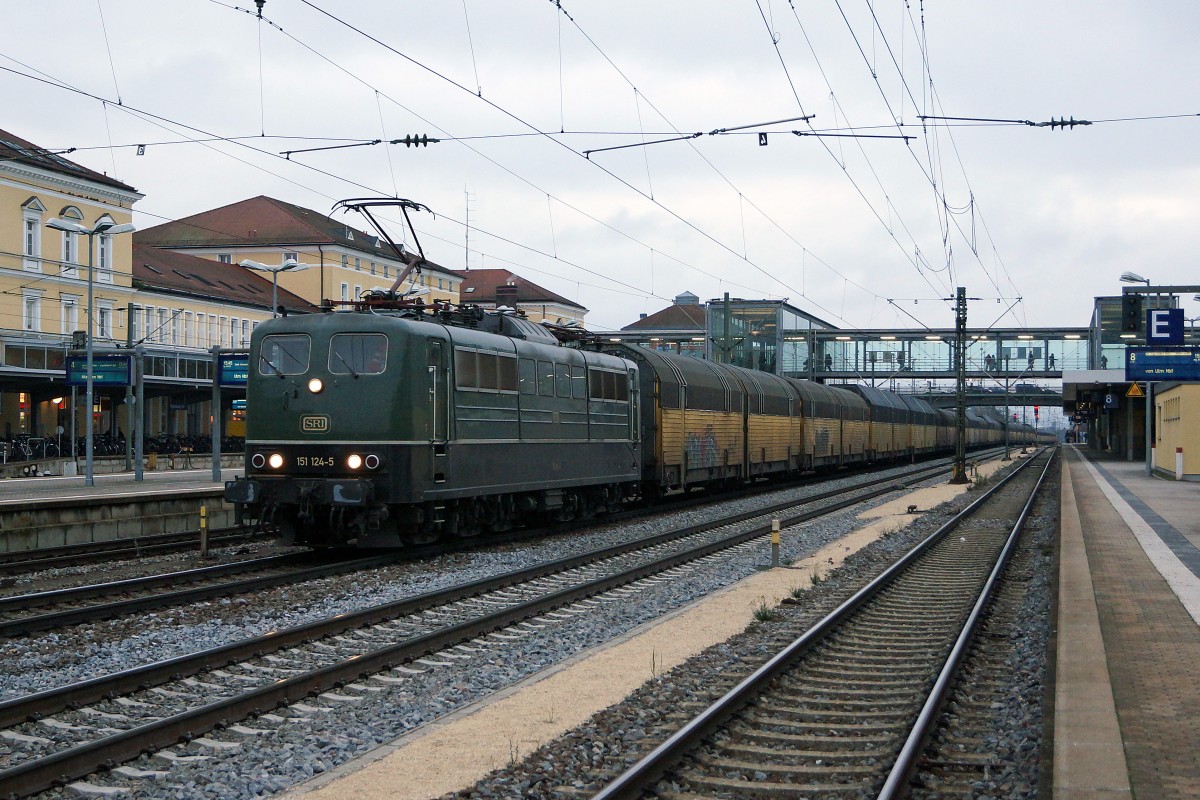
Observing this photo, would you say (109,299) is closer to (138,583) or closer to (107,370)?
(107,370)

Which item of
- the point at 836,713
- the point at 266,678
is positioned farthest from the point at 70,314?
the point at 836,713

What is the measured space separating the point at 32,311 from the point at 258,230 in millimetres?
28734

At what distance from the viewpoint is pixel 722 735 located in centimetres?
781

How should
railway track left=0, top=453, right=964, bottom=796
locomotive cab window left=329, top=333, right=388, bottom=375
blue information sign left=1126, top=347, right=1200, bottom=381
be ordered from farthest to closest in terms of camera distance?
blue information sign left=1126, top=347, right=1200, bottom=381 → locomotive cab window left=329, top=333, right=388, bottom=375 → railway track left=0, top=453, right=964, bottom=796

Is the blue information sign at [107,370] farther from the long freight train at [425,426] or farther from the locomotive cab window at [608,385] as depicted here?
the locomotive cab window at [608,385]

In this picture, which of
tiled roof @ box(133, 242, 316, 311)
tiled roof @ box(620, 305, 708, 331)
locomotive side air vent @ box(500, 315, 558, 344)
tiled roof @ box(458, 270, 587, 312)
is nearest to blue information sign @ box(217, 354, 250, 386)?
locomotive side air vent @ box(500, 315, 558, 344)

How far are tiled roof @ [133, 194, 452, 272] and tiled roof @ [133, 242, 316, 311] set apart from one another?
421 centimetres

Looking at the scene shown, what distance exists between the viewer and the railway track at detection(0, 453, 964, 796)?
289 inches

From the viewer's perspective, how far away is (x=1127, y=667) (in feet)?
30.5

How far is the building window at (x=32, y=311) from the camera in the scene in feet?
188

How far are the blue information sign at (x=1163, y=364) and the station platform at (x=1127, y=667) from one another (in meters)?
19.6

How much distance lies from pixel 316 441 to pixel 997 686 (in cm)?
967

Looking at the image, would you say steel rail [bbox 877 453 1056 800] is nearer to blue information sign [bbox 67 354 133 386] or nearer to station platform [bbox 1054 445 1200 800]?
station platform [bbox 1054 445 1200 800]

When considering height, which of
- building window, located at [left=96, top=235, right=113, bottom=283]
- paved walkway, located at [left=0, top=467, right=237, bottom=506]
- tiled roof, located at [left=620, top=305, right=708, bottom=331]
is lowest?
paved walkway, located at [left=0, top=467, right=237, bottom=506]
